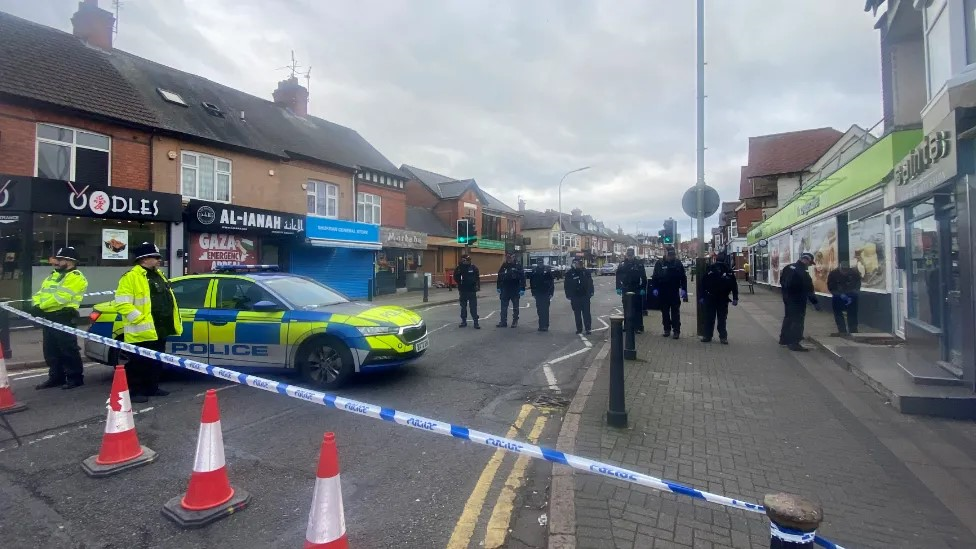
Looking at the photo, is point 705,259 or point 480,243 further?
point 480,243

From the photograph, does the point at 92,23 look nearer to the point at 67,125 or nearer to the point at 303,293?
the point at 67,125

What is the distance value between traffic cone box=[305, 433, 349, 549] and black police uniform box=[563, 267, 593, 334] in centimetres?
826

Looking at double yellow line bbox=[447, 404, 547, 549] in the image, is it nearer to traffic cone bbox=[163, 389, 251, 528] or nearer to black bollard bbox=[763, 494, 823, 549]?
traffic cone bbox=[163, 389, 251, 528]

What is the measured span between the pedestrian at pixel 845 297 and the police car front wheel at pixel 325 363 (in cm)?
921

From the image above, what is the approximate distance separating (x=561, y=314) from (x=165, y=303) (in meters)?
10.9

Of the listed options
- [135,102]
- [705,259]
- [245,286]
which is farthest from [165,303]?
[135,102]

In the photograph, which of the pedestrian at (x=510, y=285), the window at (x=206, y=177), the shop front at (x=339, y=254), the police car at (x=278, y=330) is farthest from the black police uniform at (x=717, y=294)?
the window at (x=206, y=177)

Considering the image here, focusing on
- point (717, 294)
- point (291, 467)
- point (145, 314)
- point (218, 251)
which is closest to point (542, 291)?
point (717, 294)

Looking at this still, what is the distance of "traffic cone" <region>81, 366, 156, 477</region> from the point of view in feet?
12.4

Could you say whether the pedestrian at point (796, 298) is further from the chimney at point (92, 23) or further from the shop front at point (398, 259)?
the chimney at point (92, 23)

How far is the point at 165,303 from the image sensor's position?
5.64 m

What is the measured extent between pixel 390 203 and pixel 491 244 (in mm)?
15663

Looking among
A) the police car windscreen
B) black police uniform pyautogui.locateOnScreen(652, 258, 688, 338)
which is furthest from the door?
black police uniform pyautogui.locateOnScreen(652, 258, 688, 338)

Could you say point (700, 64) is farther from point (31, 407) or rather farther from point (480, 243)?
point (480, 243)
